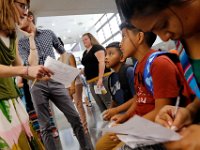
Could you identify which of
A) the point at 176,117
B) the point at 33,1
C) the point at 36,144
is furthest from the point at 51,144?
the point at 33,1

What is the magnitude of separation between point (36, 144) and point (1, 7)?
772 mm

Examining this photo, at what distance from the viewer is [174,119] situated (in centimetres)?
73

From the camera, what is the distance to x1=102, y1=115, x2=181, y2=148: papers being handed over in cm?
60

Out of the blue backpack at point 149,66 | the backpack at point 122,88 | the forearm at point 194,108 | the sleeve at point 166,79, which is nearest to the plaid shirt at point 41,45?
the backpack at point 122,88

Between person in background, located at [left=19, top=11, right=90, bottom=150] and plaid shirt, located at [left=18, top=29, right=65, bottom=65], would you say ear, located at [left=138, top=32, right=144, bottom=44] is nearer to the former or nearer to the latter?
person in background, located at [left=19, top=11, right=90, bottom=150]

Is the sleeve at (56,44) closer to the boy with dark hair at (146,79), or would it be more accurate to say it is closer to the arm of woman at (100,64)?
the arm of woman at (100,64)

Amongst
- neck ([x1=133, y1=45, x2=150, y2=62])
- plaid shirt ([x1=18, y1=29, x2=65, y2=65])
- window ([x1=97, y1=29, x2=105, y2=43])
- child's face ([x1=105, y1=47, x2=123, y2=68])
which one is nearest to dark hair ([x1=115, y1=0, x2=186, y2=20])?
neck ([x1=133, y1=45, x2=150, y2=62])

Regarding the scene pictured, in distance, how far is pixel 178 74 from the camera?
3.80 ft

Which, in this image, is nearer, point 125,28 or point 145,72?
point 145,72

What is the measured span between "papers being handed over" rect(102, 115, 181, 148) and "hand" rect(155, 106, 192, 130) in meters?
0.10

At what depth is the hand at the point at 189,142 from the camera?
595 millimetres

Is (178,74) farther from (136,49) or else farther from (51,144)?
(51,144)

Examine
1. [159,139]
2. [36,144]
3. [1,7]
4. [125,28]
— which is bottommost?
[36,144]

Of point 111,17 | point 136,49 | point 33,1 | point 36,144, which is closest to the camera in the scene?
point 36,144
